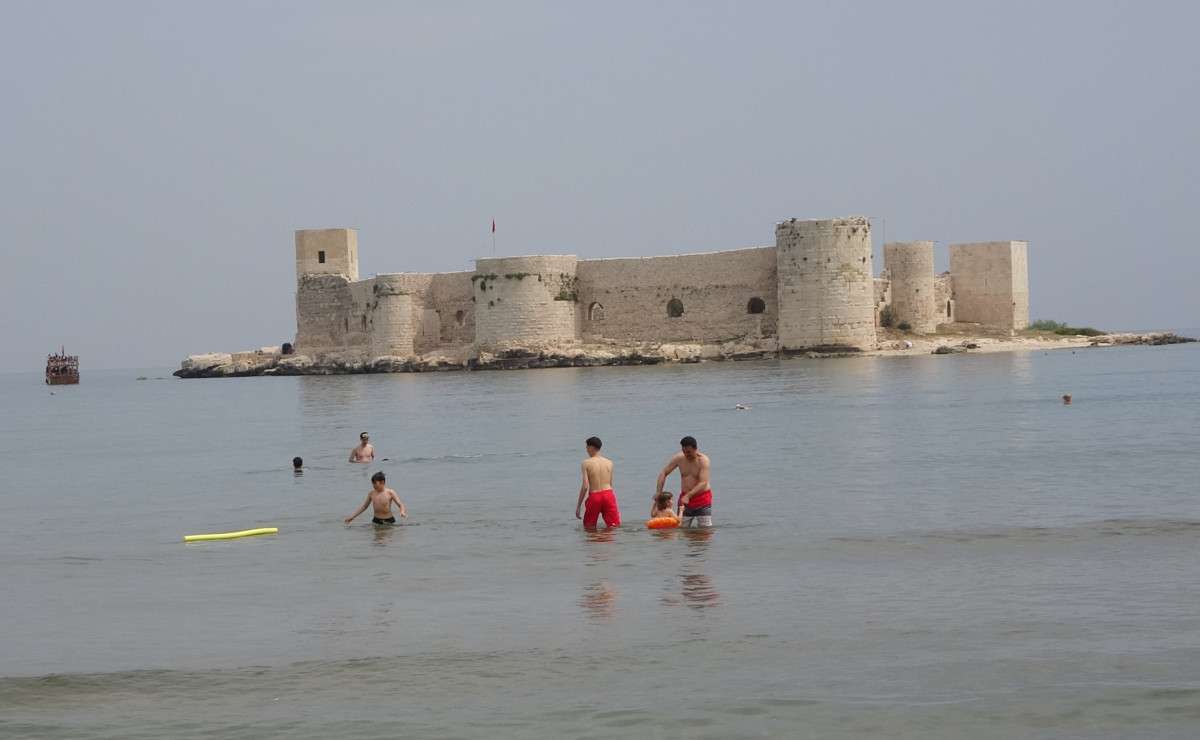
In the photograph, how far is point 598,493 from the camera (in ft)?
43.1

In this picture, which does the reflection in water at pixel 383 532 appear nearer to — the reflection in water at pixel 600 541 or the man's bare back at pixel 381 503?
the man's bare back at pixel 381 503

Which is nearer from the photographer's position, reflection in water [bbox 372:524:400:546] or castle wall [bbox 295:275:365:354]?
reflection in water [bbox 372:524:400:546]

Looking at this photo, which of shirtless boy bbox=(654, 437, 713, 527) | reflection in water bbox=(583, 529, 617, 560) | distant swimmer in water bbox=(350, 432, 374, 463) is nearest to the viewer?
reflection in water bbox=(583, 529, 617, 560)

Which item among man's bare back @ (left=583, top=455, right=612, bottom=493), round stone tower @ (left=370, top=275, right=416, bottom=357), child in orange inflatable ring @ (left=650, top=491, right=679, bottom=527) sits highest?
round stone tower @ (left=370, top=275, right=416, bottom=357)

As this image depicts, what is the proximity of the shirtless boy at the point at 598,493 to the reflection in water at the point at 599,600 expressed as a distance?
94.0 inches

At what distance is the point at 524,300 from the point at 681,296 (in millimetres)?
4944

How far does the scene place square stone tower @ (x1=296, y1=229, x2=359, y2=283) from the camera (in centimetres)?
5525

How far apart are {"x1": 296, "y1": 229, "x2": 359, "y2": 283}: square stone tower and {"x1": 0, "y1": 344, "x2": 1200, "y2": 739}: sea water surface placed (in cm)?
3229

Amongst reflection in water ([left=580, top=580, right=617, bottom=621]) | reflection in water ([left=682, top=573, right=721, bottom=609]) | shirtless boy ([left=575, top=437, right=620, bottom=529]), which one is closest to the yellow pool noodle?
shirtless boy ([left=575, top=437, right=620, bottom=529])

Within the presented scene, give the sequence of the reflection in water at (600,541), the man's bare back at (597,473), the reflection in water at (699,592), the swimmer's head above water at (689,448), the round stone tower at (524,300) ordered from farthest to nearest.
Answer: the round stone tower at (524,300) → the man's bare back at (597,473) → the swimmer's head above water at (689,448) → the reflection in water at (600,541) → the reflection in water at (699,592)

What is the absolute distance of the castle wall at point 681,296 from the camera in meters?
47.6

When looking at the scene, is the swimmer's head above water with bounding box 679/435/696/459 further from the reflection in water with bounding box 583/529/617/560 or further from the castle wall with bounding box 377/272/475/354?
the castle wall with bounding box 377/272/475/354

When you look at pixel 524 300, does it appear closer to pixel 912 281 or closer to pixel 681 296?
pixel 681 296

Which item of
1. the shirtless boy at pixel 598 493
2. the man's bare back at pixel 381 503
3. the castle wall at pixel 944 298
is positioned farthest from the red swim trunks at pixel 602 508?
the castle wall at pixel 944 298
